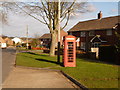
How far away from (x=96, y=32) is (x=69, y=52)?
2565cm

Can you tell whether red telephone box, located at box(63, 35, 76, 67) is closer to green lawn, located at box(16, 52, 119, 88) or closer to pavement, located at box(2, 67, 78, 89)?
green lawn, located at box(16, 52, 119, 88)

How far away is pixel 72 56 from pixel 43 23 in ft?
40.2

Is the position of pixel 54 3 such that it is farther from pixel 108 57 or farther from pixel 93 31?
pixel 93 31

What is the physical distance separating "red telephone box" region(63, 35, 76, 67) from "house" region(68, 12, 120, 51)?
20083mm

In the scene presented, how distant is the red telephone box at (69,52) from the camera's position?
13.0m

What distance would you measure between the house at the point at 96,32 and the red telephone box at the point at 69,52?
2008cm

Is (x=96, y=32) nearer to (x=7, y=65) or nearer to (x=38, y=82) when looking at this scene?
(x=7, y=65)

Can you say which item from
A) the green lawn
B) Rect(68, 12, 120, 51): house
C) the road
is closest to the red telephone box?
the green lawn

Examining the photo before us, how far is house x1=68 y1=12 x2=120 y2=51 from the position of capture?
33969 millimetres

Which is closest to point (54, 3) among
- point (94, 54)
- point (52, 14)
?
point (52, 14)

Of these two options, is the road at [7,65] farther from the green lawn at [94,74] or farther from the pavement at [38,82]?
the green lawn at [94,74]

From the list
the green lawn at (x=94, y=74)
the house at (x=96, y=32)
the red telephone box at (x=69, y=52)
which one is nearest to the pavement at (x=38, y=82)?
the green lawn at (x=94, y=74)

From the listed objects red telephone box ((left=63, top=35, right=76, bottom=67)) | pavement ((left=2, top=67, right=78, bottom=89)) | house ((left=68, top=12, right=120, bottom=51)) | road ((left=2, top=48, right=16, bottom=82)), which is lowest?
pavement ((left=2, top=67, right=78, bottom=89))

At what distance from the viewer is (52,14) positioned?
2380 centimetres
